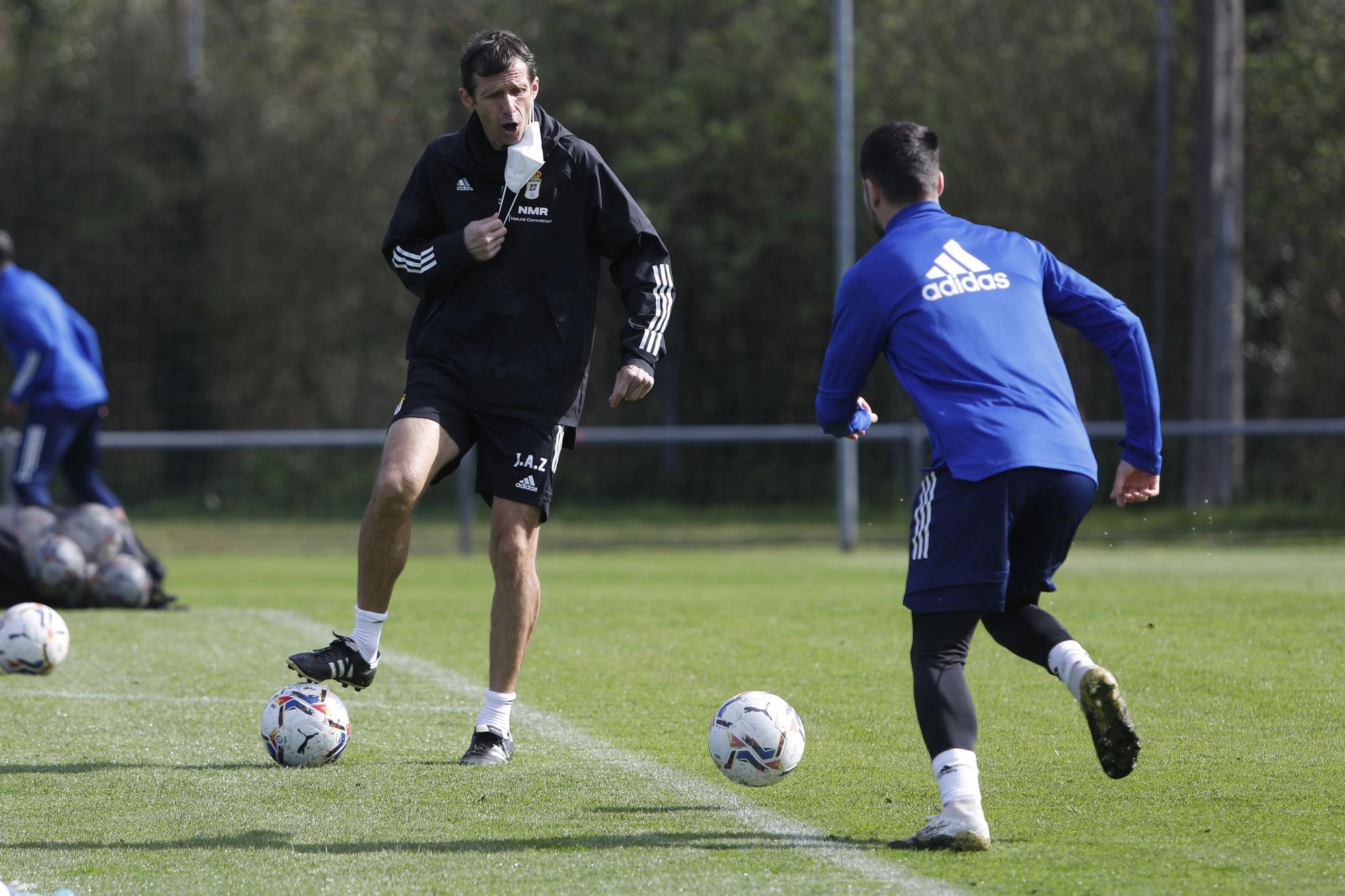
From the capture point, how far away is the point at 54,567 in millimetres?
9672

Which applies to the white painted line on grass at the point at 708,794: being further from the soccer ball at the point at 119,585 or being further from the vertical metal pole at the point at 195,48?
the vertical metal pole at the point at 195,48

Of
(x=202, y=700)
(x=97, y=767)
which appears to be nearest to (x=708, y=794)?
(x=97, y=767)

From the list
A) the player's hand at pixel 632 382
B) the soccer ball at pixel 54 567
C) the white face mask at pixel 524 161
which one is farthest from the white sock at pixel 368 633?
the soccer ball at pixel 54 567

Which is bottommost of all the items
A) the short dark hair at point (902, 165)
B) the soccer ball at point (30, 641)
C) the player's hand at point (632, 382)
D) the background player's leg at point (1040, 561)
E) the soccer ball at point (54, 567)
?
the soccer ball at point (54, 567)

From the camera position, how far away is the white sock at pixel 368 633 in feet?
17.1

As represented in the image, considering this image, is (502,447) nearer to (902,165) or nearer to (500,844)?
(500,844)

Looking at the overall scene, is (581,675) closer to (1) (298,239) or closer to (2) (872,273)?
(2) (872,273)

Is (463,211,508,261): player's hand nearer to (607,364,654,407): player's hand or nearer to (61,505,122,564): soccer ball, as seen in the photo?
(607,364,654,407): player's hand

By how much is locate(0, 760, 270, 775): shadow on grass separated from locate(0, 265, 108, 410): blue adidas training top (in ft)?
24.2

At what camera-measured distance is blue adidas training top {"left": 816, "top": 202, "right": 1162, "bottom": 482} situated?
408 cm

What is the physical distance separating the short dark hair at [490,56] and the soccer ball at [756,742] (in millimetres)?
2133

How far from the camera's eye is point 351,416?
25703 mm

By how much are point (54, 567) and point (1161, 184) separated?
1402 centimetres

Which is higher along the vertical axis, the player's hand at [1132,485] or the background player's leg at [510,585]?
the player's hand at [1132,485]
